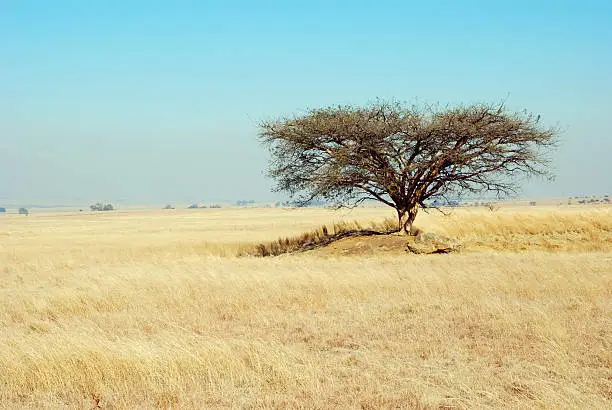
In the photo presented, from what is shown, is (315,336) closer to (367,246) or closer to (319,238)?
(367,246)

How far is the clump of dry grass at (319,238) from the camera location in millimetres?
30625

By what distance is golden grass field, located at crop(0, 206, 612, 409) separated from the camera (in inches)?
308

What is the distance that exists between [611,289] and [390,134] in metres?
14.5

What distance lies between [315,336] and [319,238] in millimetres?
22125

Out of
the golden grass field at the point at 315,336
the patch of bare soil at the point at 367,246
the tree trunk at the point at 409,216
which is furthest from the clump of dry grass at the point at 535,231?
the golden grass field at the point at 315,336

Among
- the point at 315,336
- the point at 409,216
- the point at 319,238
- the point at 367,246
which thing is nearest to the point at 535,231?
the point at 409,216

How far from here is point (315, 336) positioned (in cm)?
1117

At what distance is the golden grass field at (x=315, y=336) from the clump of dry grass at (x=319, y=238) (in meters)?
8.60

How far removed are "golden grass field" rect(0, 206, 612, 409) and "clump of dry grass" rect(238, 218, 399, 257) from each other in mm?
8600

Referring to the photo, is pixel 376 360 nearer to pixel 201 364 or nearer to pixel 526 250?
pixel 201 364

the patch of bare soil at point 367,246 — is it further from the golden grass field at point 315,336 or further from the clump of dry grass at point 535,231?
the golden grass field at point 315,336

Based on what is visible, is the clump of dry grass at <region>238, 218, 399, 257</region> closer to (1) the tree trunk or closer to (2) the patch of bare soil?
(1) the tree trunk

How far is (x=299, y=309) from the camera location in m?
13.9

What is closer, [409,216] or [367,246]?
[367,246]
